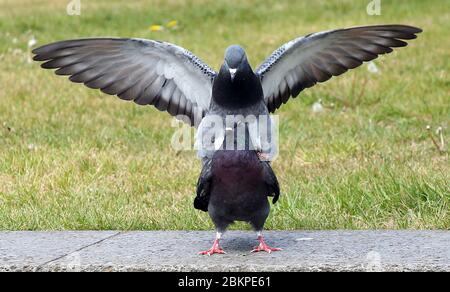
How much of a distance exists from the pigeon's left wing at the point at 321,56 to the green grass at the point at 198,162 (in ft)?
2.44

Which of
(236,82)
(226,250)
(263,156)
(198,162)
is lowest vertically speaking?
(226,250)

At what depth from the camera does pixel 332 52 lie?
14.9 ft

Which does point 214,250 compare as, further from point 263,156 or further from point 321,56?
point 321,56

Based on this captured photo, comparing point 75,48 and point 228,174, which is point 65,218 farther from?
point 228,174

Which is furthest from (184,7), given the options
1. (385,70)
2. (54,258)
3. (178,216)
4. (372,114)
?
(54,258)

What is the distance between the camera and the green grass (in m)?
4.98

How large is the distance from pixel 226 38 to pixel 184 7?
3.07 meters

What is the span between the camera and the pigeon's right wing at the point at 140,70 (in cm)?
429

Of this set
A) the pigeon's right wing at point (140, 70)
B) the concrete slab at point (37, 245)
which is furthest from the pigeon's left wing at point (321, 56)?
the concrete slab at point (37, 245)

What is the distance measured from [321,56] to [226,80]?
954mm

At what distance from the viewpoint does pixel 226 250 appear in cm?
413

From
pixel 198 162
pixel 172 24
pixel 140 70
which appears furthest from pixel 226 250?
pixel 172 24

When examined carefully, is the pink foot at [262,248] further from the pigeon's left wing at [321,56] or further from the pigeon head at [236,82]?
the pigeon's left wing at [321,56]

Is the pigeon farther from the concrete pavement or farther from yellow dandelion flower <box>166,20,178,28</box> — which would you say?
yellow dandelion flower <box>166,20,178,28</box>
